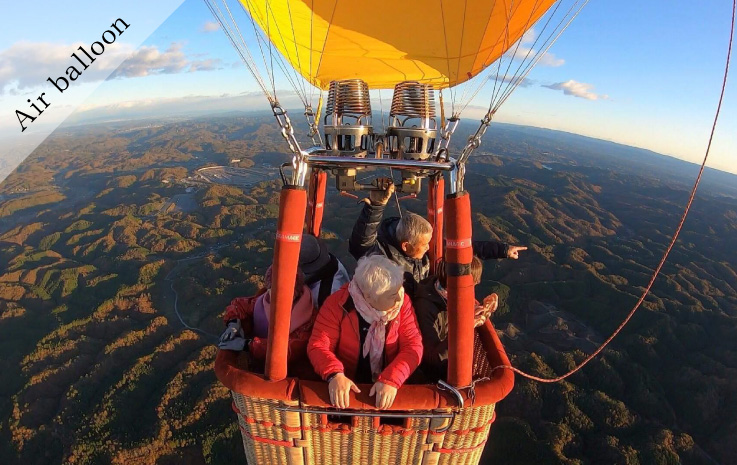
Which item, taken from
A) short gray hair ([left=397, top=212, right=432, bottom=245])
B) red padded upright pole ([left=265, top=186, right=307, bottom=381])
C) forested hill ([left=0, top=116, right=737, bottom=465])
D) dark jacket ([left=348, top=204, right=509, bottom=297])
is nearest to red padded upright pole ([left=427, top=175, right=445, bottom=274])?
dark jacket ([left=348, top=204, right=509, bottom=297])

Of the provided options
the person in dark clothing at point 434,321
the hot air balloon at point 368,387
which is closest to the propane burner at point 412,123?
the hot air balloon at point 368,387

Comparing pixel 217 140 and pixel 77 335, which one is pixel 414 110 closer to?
pixel 77 335

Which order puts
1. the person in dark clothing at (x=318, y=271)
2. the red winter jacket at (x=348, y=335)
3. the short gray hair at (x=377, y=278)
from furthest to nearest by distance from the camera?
the person in dark clothing at (x=318, y=271)
the red winter jacket at (x=348, y=335)
the short gray hair at (x=377, y=278)

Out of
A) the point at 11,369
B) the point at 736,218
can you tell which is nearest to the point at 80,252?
the point at 11,369

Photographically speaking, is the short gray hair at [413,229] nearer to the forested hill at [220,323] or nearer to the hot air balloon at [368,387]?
the hot air balloon at [368,387]

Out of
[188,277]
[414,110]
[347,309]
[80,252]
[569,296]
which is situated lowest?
[80,252]
